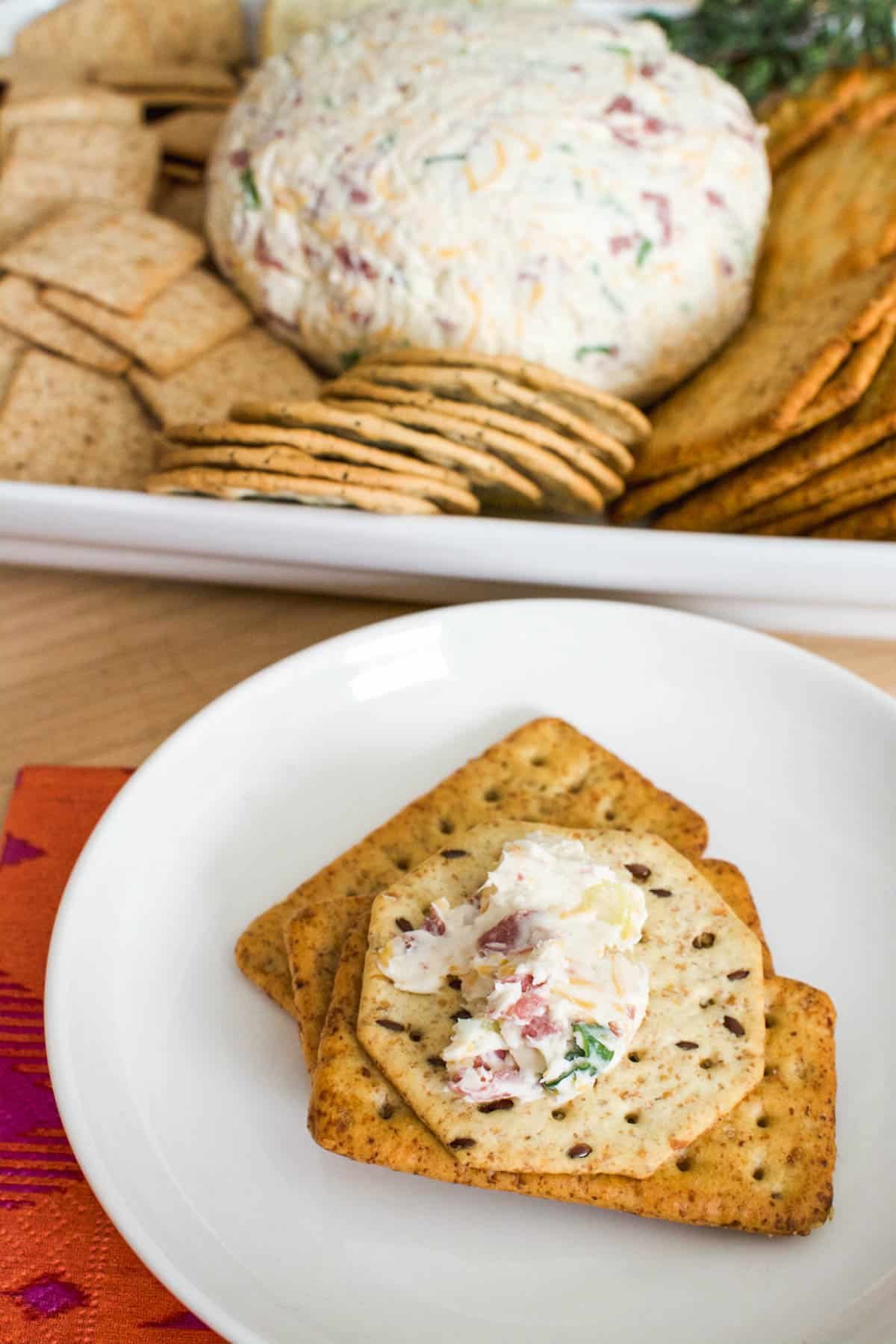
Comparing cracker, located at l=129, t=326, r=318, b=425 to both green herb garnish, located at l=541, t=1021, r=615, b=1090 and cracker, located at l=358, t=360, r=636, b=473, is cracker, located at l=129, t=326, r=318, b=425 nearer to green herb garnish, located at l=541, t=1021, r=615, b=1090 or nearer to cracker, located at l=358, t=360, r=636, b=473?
cracker, located at l=358, t=360, r=636, b=473

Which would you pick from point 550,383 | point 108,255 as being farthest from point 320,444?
point 108,255

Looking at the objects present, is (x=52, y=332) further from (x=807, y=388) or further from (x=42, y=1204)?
(x=42, y=1204)

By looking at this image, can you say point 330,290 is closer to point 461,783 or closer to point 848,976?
point 461,783

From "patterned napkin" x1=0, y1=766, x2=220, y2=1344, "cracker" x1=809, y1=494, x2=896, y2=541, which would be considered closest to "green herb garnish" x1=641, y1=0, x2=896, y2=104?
"cracker" x1=809, y1=494, x2=896, y2=541

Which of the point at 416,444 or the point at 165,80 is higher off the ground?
the point at 165,80

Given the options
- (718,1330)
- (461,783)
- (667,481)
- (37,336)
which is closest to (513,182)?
(667,481)

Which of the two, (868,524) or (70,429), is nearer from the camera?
(868,524)

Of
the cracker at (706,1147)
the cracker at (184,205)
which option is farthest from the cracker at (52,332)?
the cracker at (706,1147)
